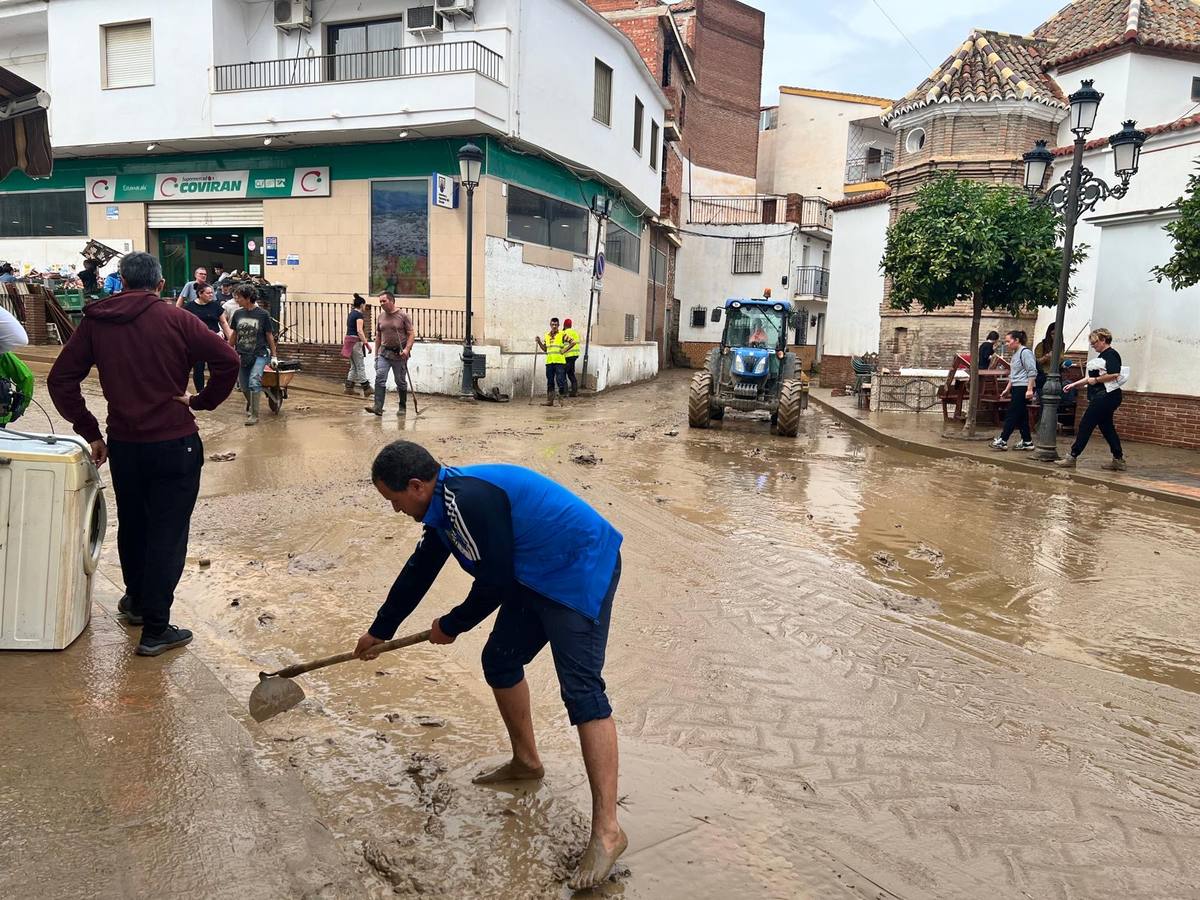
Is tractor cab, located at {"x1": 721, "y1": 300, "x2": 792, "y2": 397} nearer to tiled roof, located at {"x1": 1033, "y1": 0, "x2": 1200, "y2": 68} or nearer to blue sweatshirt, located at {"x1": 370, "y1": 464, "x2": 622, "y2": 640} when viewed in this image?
tiled roof, located at {"x1": 1033, "y1": 0, "x2": 1200, "y2": 68}

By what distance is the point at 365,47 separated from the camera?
60.4 ft

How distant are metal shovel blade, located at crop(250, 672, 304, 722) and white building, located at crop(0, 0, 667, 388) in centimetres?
1362

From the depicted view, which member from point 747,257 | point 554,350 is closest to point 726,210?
point 747,257

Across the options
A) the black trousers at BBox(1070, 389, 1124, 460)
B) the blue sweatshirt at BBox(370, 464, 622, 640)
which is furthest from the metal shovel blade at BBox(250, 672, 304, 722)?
the black trousers at BBox(1070, 389, 1124, 460)

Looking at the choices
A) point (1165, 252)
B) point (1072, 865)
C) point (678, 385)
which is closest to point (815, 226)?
point (678, 385)

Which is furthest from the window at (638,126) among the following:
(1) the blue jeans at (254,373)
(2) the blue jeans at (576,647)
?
(2) the blue jeans at (576,647)

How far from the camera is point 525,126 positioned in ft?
58.1

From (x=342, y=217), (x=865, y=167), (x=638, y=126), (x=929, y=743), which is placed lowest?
(x=929, y=743)

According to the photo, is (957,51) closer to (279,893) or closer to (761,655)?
(761,655)

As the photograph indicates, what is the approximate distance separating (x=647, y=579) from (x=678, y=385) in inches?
755

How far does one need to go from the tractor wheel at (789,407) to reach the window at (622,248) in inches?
406

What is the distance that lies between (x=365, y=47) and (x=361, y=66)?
52 cm

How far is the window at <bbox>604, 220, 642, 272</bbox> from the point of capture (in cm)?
2327

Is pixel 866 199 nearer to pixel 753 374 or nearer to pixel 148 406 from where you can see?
pixel 753 374
